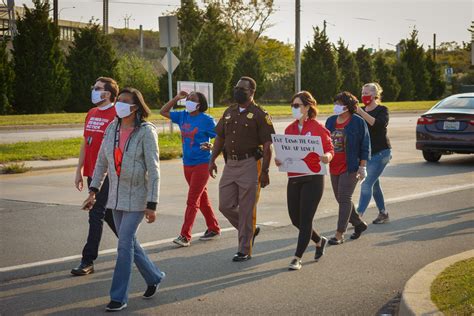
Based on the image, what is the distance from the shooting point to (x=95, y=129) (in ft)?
27.4

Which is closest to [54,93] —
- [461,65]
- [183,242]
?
[183,242]

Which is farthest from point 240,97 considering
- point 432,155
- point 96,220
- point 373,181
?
point 432,155

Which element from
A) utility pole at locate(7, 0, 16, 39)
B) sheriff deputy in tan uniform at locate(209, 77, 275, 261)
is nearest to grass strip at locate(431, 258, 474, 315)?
sheriff deputy in tan uniform at locate(209, 77, 275, 261)

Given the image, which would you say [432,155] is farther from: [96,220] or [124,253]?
[124,253]

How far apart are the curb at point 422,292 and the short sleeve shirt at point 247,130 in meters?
2.12

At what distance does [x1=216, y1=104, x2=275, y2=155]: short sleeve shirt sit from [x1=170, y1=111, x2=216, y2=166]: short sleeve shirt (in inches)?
38.9

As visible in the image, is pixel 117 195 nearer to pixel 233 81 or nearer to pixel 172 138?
pixel 172 138

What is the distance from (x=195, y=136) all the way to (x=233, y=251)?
139cm

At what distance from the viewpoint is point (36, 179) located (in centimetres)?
1652

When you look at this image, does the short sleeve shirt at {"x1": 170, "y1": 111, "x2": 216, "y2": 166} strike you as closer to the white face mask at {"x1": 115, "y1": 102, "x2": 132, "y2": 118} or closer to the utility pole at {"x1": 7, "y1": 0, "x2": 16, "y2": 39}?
the white face mask at {"x1": 115, "y1": 102, "x2": 132, "y2": 118}

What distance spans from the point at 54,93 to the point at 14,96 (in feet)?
6.05

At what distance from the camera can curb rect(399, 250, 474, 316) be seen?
626cm

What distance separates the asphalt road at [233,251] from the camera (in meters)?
7.13

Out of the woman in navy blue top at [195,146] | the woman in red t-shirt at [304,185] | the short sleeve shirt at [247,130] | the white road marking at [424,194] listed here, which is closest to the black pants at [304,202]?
the woman in red t-shirt at [304,185]
